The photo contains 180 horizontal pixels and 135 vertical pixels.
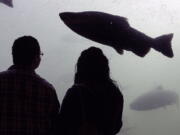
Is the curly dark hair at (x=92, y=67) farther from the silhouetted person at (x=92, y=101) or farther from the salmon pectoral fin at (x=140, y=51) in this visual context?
the salmon pectoral fin at (x=140, y=51)

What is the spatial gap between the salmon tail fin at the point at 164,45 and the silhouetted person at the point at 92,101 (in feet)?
1.39

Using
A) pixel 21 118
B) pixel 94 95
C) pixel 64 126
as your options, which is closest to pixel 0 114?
pixel 21 118

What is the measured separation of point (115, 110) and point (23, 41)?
2.91 feet

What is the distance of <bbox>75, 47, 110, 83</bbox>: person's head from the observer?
292 cm

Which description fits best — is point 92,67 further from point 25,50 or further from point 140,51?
point 25,50

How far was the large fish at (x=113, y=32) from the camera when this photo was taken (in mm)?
2693

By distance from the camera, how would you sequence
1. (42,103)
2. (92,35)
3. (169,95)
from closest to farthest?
1. (92,35)
2. (42,103)
3. (169,95)

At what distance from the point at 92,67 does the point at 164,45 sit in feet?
1.88

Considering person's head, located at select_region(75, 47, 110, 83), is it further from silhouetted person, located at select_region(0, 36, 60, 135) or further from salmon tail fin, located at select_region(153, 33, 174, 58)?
salmon tail fin, located at select_region(153, 33, 174, 58)

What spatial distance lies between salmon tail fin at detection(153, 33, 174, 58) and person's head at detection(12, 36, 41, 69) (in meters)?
0.90

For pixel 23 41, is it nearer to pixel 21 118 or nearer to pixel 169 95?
pixel 21 118

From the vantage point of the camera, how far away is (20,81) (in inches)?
112

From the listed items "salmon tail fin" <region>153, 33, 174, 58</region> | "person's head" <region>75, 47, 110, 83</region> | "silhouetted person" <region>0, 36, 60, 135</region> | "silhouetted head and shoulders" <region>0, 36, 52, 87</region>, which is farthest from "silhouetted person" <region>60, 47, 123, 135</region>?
"salmon tail fin" <region>153, 33, 174, 58</region>

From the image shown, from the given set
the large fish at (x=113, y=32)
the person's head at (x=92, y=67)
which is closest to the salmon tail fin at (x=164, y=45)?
the large fish at (x=113, y=32)
